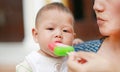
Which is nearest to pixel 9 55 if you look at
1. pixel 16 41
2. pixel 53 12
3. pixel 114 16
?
pixel 16 41

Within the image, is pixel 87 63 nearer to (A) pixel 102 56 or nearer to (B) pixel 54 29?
(A) pixel 102 56

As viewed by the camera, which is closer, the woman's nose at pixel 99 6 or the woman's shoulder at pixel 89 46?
the woman's nose at pixel 99 6

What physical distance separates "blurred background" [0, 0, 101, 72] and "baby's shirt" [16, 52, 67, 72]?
315 cm

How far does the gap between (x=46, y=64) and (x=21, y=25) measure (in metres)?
3.48

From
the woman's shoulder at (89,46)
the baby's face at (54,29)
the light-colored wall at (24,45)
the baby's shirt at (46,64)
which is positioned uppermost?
the baby's face at (54,29)

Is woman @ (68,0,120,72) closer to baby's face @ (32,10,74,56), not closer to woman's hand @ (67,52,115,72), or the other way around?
woman's hand @ (67,52,115,72)

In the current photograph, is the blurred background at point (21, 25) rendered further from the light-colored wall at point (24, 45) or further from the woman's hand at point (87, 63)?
the woman's hand at point (87, 63)

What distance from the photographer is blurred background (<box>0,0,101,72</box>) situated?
183 inches

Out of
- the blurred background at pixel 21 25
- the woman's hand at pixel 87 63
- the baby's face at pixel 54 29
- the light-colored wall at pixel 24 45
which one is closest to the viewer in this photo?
the woman's hand at pixel 87 63

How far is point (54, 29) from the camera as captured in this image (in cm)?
133

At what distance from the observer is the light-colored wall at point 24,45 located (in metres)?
4.54

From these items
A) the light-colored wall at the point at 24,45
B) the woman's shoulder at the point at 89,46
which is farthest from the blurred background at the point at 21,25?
the woman's shoulder at the point at 89,46

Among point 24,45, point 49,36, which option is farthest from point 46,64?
point 24,45

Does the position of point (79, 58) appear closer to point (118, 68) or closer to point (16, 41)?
point (118, 68)
